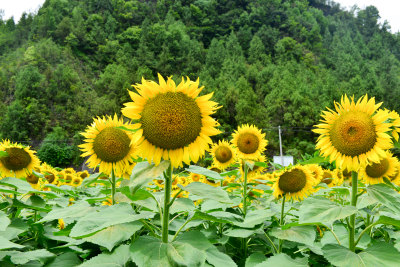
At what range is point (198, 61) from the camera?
6981cm

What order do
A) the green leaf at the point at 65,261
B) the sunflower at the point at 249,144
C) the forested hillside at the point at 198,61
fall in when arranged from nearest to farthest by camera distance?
the green leaf at the point at 65,261
the sunflower at the point at 249,144
the forested hillside at the point at 198,61

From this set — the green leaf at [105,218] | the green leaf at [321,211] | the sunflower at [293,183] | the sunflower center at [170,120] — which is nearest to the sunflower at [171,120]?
the sunflower center at [170,120]

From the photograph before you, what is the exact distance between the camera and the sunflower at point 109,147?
1.89 meters

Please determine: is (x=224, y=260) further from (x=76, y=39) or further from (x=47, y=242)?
(x=76, y=39)

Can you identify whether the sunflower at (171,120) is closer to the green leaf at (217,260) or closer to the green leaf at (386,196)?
the green leaf at (217,260)

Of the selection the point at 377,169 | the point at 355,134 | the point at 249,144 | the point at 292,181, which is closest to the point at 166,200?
the point at 355,134

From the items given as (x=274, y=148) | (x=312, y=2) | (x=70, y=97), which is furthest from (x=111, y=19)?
(x=312, y=2)

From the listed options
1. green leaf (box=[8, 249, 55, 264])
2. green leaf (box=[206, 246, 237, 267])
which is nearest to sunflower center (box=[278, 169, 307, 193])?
green leaf (box=[206, 246, 237, 267])

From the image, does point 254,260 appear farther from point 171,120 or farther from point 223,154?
point 223,154

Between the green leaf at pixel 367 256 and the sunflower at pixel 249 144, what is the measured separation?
1923 millimetres

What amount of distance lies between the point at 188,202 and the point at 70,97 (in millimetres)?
55572

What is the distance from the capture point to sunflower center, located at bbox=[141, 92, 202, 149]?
4.39 feet

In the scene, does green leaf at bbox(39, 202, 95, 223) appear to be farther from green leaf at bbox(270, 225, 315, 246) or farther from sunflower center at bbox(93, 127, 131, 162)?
green leaf at bbox(270, 225, 315, 246)

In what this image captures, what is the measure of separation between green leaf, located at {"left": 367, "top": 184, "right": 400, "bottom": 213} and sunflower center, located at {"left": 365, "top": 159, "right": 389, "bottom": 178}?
3.55 ft
